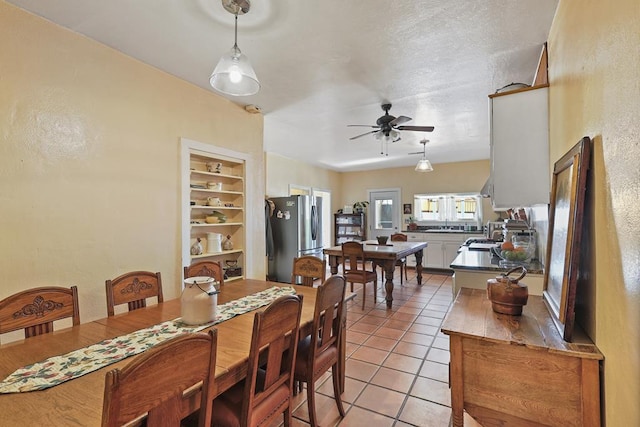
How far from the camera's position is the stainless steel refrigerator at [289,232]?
5.23m

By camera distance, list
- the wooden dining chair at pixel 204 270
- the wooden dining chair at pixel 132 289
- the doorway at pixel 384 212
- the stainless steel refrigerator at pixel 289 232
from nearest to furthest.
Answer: the wooden dining chair at pixel 132 289, the wooden dining chair at pixel 204 270, the stainless steel refrigerator at pixel 289 232, the doorway at pixel 384 212

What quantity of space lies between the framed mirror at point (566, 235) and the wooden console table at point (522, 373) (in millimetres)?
88

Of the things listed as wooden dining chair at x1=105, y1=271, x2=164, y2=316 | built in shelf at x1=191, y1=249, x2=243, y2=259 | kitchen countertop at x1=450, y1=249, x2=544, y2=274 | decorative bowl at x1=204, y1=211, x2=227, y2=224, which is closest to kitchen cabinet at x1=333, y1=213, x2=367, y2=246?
built in shelf at x1=191, y1=249, x2=243, y2=259

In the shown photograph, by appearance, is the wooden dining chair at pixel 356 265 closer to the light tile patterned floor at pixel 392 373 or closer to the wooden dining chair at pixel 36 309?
the light tile patterned floor at pixel 392 373

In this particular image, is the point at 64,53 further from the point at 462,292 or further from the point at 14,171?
the point at 462,292

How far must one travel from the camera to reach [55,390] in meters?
0.97

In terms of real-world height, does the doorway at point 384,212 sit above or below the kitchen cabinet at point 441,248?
above

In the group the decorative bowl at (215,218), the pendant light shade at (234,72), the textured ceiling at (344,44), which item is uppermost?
the textured ceiling at (344,44)

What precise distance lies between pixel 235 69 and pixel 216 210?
200 centimetres

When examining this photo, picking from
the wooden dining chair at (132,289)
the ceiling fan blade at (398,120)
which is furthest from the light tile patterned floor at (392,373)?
the ceiling fan blade at (398,120)

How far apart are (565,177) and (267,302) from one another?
1750 millimetres

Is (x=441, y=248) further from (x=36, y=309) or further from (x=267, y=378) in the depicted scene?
(x=36, y=309)

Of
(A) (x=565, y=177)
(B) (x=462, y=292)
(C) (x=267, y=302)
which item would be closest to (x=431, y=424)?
(B) (x=462, y=292)

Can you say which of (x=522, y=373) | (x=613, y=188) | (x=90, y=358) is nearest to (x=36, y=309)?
(x=90, y=358)
